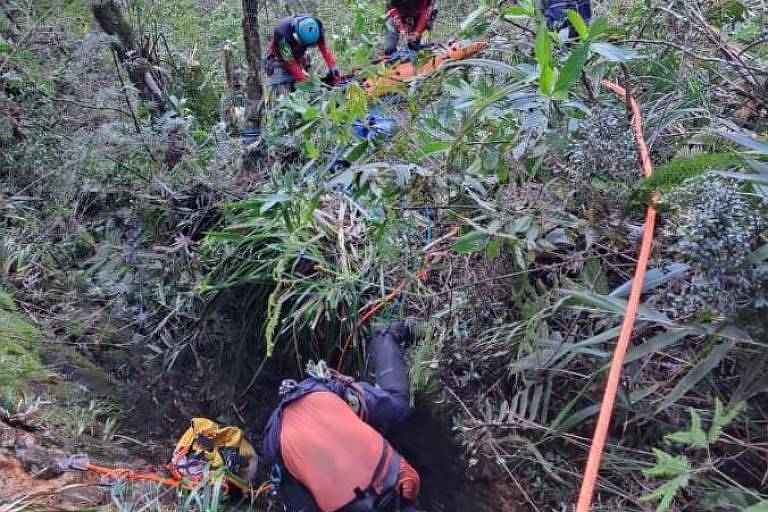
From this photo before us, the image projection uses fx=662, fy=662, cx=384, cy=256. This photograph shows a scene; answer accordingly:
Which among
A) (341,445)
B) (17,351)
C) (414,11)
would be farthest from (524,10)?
(414,11)

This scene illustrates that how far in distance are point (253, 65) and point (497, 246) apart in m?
2.82

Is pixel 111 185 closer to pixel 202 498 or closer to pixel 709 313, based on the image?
pixel 202 498

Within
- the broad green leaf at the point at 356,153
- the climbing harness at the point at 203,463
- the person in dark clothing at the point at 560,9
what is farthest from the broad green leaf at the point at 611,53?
the climbing harness at the point at 203,463

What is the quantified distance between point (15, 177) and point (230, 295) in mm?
2718

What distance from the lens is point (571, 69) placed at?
1.55 metres

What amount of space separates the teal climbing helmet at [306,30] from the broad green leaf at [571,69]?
329 centimetres

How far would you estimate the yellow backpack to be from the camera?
3135 millimetres

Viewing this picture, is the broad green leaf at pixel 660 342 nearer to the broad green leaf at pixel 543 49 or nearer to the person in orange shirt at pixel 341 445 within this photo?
the broad green leaf at pixel 543 49

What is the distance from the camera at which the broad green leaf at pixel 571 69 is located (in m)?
1.52

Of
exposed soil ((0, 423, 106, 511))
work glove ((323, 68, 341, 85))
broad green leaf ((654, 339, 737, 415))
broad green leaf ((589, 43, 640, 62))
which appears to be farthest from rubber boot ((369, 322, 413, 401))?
Result: work glove ((323, 68, 341, 85))

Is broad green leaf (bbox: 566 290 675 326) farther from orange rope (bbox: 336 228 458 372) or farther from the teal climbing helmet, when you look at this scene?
the teal climbing helmet

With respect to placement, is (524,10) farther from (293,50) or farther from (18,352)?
(18,352)

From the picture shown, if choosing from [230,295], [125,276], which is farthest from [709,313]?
[125,276]

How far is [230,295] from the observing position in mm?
3533
